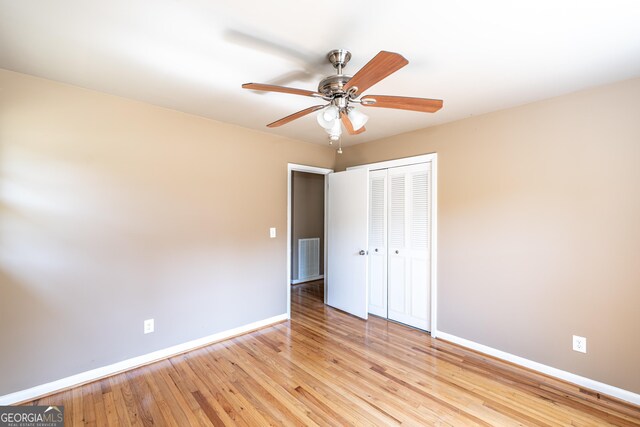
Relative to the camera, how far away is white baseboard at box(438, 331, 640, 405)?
6.68 feet

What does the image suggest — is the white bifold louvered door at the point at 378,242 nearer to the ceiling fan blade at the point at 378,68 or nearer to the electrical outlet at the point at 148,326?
the ceiling fan blade at the point at 378,68

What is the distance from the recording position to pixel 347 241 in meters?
3.85

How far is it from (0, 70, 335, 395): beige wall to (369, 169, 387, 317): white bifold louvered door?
147 cm

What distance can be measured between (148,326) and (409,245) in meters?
2.86

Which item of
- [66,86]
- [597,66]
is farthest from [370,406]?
[66,86]

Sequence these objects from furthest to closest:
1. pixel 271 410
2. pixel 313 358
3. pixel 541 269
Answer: pixel 313 358 → pixel 541 269 → pixel 271 410

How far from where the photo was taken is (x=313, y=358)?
2.62 m

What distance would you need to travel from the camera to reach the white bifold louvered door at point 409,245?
3.21m

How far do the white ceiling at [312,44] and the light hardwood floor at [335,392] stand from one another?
2352mm

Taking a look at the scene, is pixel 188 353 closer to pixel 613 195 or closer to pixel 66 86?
pixel 66 86

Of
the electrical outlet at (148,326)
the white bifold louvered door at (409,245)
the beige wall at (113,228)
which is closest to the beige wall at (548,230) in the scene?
the white bifold louvered door at (409,245)

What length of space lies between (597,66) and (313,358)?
A: 313 cm

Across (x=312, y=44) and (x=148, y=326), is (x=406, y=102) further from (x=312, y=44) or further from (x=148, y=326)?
(x=148, y=326)
